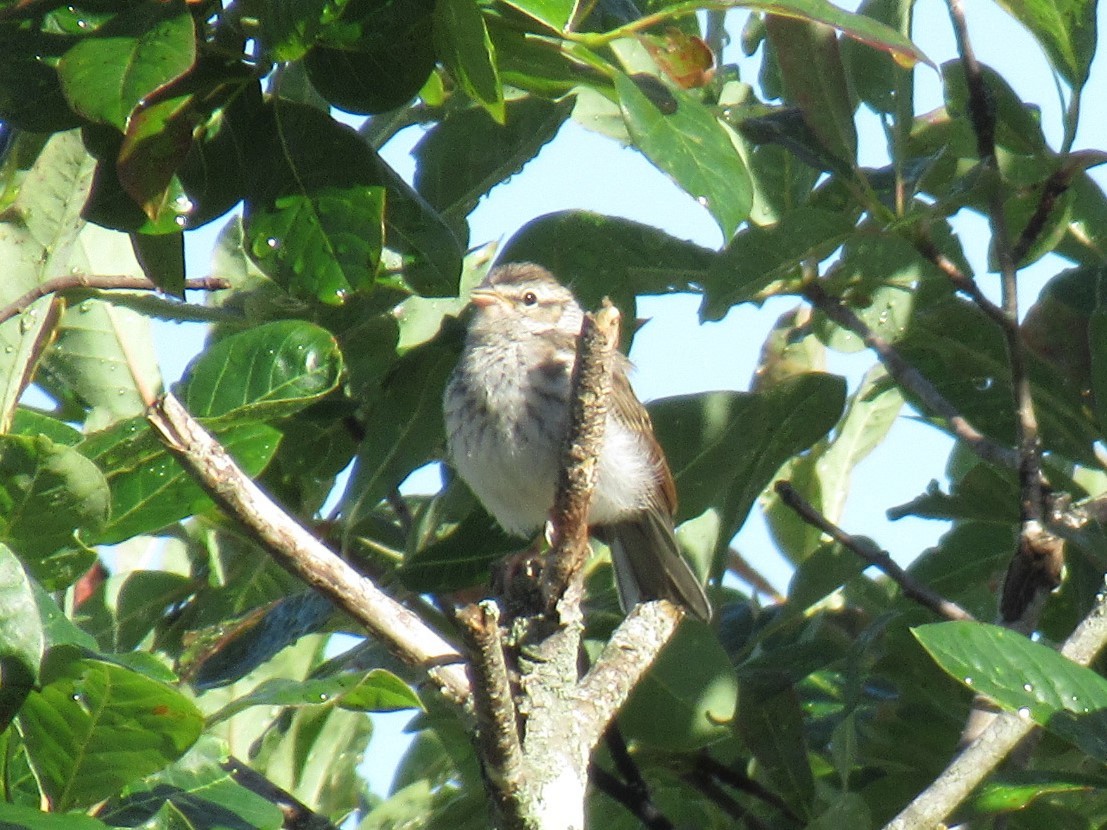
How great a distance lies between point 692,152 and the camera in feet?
A: 8.07

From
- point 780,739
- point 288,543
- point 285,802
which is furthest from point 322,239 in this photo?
point 780,739

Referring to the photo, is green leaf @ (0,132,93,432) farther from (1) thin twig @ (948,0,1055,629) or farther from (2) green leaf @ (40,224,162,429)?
(1) thin twig @ (948,0,1055,629)

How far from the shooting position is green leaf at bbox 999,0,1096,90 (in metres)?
3.36

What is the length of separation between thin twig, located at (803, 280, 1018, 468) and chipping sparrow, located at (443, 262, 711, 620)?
26.4 inches

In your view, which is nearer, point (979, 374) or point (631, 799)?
point (631, 799)

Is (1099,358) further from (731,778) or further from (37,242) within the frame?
(37,242)

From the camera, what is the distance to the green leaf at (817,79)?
3469mm

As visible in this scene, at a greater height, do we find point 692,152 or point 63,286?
point 692,152

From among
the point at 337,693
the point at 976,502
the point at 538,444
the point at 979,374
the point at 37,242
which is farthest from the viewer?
the point at 538,444

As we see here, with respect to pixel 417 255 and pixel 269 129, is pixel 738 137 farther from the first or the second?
pixel 269 129

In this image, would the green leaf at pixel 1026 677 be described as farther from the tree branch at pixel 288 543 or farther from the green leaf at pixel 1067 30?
the green leaf at pixel 1067 30

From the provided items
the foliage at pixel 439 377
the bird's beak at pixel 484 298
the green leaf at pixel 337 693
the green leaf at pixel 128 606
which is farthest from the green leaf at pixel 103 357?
the bird's beak at pixel 484 298

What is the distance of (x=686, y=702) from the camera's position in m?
3.39

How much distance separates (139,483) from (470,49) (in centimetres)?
97
